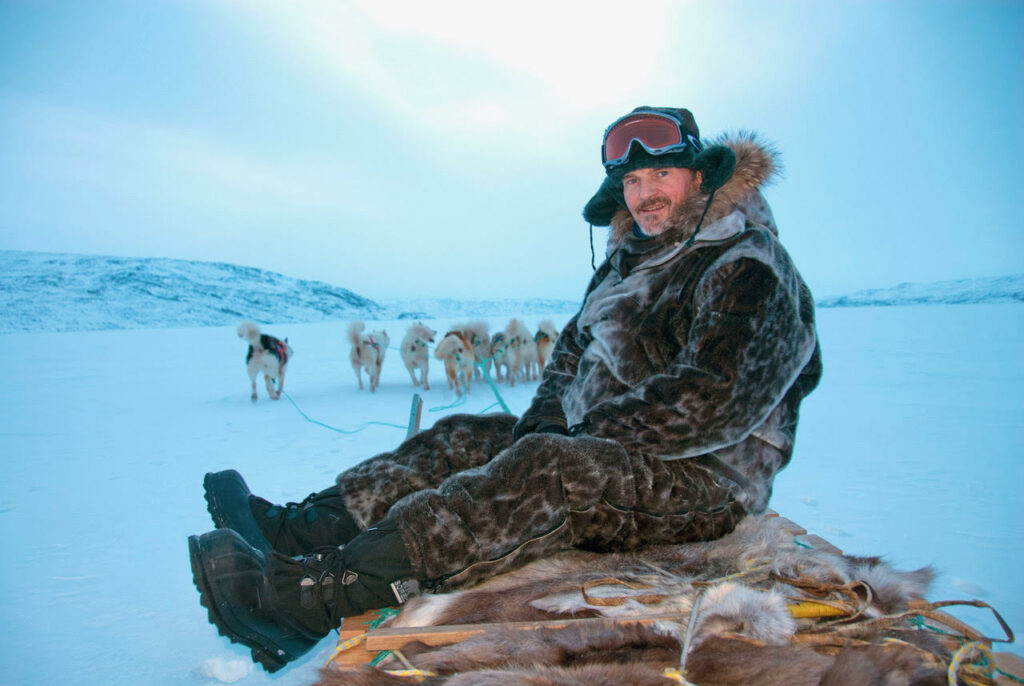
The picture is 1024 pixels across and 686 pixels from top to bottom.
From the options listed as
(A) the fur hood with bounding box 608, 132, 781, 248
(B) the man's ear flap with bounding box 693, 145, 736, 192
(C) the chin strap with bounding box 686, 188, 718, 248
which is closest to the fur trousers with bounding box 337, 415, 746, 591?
(C) the chin strap with bounding box 686, 188, 718, 248

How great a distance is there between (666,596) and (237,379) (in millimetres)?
9173

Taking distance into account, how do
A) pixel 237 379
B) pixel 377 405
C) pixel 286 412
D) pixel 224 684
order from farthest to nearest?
pixel 237 379 < pixel 377 405 < pixel 286 412 < pixel 224 684

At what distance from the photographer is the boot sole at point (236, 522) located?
6.28 ft

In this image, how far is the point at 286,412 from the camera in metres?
6.39

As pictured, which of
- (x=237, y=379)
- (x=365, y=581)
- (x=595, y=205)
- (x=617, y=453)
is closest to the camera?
(x=365, y=581)

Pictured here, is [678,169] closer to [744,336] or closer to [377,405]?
[744,336]

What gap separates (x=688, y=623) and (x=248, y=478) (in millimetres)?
3540

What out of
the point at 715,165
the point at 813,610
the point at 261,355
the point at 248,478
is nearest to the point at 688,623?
the point at 813,610

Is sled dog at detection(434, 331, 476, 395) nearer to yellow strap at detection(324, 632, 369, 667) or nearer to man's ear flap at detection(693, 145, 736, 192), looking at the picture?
man's ear flap at detection(693, 145, 736, 192)

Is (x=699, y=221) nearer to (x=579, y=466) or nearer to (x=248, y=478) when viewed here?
(x=579, y=466)

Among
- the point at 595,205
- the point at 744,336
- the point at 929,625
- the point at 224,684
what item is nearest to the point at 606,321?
the point at 744,336

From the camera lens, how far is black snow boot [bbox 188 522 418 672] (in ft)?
4.62

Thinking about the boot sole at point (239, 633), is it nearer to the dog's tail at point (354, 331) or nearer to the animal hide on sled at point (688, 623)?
the animal hide on sled at point (688, 623)

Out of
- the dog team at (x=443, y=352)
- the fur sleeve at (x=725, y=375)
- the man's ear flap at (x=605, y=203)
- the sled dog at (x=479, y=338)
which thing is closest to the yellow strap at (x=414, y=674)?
the fur sleeve at (x=725, y=375)
